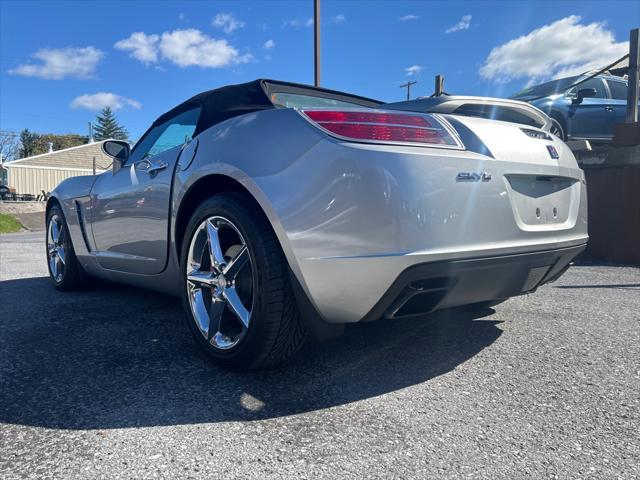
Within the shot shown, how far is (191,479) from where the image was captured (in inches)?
55.9

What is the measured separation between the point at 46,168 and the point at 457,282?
1674 inches

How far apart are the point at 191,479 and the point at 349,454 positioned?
49cm

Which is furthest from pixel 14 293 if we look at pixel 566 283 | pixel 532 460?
pixel 566 283

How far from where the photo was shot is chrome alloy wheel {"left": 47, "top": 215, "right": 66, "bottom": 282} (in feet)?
14.3

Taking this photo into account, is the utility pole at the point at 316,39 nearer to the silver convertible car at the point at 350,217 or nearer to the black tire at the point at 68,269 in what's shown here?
the black tire at the point at 68,269

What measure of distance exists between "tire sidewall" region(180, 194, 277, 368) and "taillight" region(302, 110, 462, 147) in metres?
0.52

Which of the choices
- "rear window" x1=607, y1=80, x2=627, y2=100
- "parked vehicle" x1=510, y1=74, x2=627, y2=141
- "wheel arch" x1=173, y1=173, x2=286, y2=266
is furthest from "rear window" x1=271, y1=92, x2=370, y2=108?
"rear window" x1=607, y1=80, x2=627, y2=100

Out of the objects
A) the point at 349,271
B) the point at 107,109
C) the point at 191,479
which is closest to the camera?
the point at 191,479

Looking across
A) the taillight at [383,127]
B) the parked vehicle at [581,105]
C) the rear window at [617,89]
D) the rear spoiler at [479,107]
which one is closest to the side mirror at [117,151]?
the taillight at [383,127]

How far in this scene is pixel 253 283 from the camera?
2.07 metres

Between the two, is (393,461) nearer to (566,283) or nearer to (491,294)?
(491,294)

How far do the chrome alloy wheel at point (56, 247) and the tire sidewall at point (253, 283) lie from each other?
263 cm

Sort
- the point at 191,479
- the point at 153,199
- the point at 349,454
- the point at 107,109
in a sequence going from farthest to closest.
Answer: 1. the point at 107,109
2. the point at 153,199
3. the point at 349,454
4. the point at 191,479

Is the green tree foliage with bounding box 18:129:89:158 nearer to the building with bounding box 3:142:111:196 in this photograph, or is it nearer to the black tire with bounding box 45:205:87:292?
the building with bounding box 3:142:111:196
